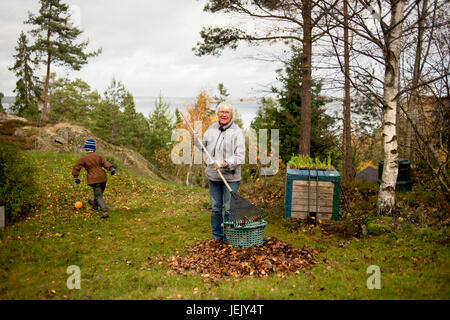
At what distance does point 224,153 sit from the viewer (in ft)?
15.7

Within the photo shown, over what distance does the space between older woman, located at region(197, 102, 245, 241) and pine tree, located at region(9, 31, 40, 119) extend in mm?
19385

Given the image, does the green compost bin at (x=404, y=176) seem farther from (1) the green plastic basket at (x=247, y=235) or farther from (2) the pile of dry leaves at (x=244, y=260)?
(1) the green plastic basket at (x=247, y=235)

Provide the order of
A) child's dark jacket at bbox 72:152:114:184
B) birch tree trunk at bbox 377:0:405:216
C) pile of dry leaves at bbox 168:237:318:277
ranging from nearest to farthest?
pile of dry leaves at bbox 168:237:318:277 → birch tree trunk at bbox 377:0:405:216 → child's dark jacket at bbox 72:152:114:184

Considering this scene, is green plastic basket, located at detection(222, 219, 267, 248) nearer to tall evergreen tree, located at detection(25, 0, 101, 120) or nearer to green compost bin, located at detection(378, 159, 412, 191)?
green compost bin, located at detection(378, 159, 412, 191)

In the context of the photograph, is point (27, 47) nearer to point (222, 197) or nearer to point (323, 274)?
point (222, 197)

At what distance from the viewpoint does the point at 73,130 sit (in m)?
17.4

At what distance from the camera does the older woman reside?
4.66 metres

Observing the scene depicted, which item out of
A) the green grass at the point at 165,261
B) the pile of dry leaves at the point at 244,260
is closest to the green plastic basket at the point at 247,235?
the pile of dry leaves at the point at 244,260

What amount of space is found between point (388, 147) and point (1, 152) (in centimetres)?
756

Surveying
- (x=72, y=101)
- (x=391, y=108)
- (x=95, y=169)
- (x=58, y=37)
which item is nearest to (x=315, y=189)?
(x=391, y=108)

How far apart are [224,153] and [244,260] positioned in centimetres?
159

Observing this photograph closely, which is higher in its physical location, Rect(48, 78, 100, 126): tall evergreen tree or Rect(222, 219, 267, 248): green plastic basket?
Rect(48, 78, 100, 126): tall evergreen tree

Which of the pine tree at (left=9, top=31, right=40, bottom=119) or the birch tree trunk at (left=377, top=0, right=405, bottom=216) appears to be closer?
the birch tree trunk at (left=377, top=0, right=405, bottom=216)

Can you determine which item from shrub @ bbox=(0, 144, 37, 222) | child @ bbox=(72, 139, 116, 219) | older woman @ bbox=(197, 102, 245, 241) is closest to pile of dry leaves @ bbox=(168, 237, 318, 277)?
older woman @ bbox=(197, 102, 245, 241)
